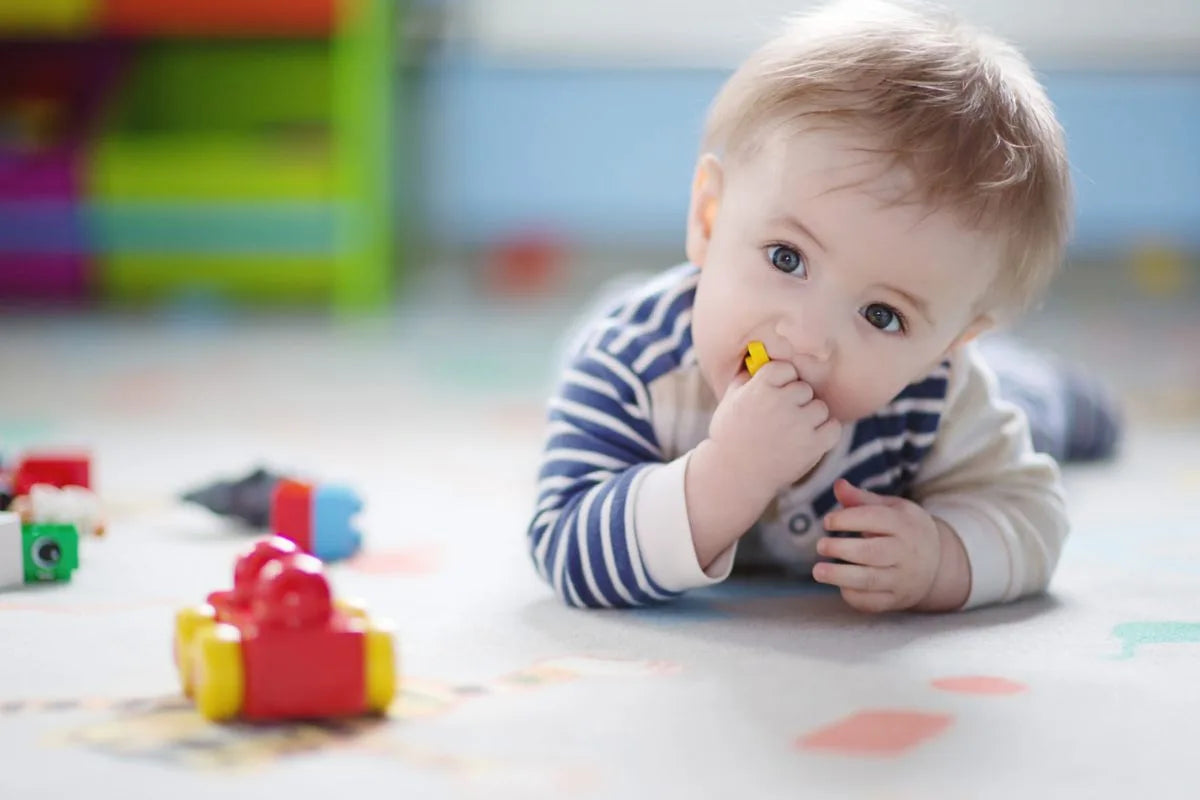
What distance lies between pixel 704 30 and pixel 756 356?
1.96m

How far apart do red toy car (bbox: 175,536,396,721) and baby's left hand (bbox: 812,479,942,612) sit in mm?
299

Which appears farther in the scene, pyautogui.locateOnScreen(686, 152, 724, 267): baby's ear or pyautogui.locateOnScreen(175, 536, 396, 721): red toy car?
pyautogui.locateOnScreen(686, 152, 724, 267): baby's ear

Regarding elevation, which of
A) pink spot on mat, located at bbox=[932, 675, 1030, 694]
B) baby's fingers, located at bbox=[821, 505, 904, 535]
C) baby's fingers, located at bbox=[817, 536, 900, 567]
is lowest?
pink spot on mat, located at bbox=[932, 675, 1030, 694]

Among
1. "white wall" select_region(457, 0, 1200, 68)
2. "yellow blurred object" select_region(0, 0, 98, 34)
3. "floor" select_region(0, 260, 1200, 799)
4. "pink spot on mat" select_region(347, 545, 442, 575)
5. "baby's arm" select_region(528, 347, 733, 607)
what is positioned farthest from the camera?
"white wall" select_region(457, 0, 1200, 68)

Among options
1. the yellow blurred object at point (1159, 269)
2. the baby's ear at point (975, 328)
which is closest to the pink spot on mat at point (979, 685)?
the baby's ear at point (975, 328)

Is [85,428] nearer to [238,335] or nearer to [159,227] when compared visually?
[238,335]

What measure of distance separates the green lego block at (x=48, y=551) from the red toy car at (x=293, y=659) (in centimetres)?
28

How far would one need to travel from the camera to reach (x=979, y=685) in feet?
2.46

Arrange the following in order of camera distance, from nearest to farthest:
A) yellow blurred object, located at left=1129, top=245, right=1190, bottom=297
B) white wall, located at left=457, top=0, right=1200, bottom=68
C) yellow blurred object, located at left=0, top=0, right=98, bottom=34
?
yellow blurred object, located at left=0, top=0, right=98, bottom=34, white wall, located at left=457, top=0, right=1200, bottom=68, yellow blurred object, located at left=1129, top=245, right=1190, bottom=297

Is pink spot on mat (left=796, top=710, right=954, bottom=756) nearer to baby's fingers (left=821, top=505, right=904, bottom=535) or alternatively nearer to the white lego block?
baby's fingers (left=821, top=505, right=904, bottom=535)

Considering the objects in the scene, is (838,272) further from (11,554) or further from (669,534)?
(11,554)

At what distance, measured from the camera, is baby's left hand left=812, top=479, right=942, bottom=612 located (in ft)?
2.82

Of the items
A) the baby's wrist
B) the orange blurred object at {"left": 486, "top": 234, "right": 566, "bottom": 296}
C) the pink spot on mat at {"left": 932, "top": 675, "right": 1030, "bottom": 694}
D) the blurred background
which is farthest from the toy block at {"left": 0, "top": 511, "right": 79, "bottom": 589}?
the orange blurred object at {"left": 486, "top": 234, "right": 566, "bottom": 296}

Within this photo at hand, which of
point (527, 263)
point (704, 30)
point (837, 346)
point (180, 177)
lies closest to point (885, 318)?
point (837, 346)
